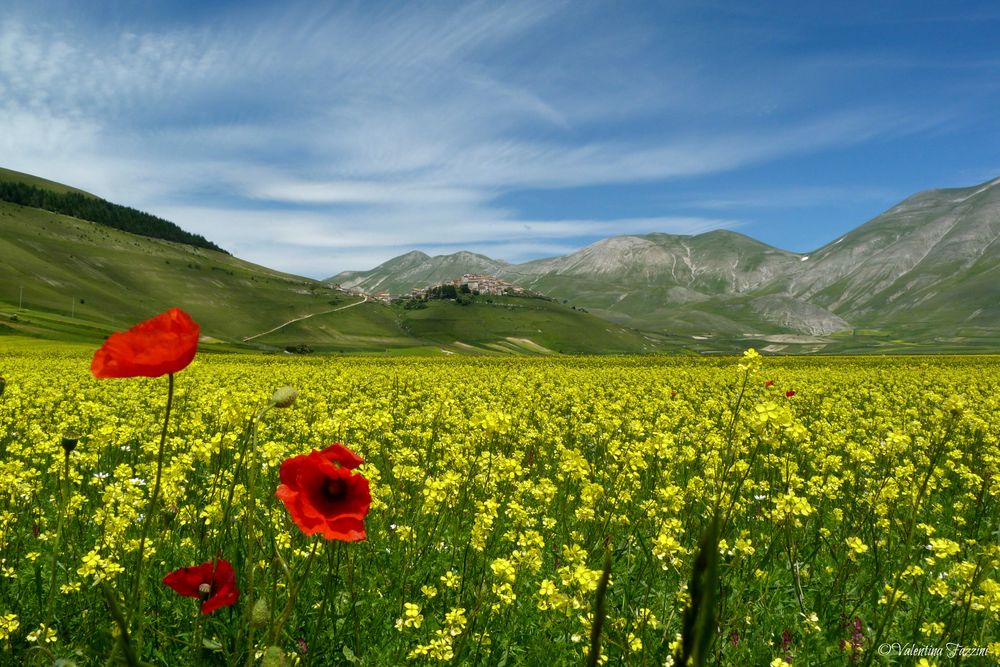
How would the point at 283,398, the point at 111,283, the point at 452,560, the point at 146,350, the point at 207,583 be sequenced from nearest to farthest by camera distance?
1. the point at 146,350
2. the point at 283,398
3. the point at 207,583
4. the point at 452,560
5. the point at 111,283

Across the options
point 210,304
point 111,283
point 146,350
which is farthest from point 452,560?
point 111,283

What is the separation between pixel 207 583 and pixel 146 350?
1273 mm

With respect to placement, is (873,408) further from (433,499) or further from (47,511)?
(47,511)

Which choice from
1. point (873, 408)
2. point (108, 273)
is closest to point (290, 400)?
point (873, 408)

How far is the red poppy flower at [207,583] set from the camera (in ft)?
7.79

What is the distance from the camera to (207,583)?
2.45m

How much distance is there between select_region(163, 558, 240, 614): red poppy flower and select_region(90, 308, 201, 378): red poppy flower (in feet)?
3.37

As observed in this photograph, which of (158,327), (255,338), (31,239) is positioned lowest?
(255,338)

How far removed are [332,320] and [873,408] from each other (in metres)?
172

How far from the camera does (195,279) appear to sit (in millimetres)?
185000

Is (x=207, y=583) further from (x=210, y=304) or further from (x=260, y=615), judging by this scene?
(x=210, y=304)

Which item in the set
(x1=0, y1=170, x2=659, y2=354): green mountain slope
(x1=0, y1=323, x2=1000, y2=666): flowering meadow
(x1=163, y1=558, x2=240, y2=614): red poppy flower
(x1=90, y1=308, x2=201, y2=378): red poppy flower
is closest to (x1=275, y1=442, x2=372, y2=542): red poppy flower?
(x1=0, y1=323, x2=1000, y2=666): flowering meadow

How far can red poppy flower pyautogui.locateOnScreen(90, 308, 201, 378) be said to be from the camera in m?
1.87

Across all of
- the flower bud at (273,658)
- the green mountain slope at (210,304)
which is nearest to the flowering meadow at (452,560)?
the flower bud at (273,658)
